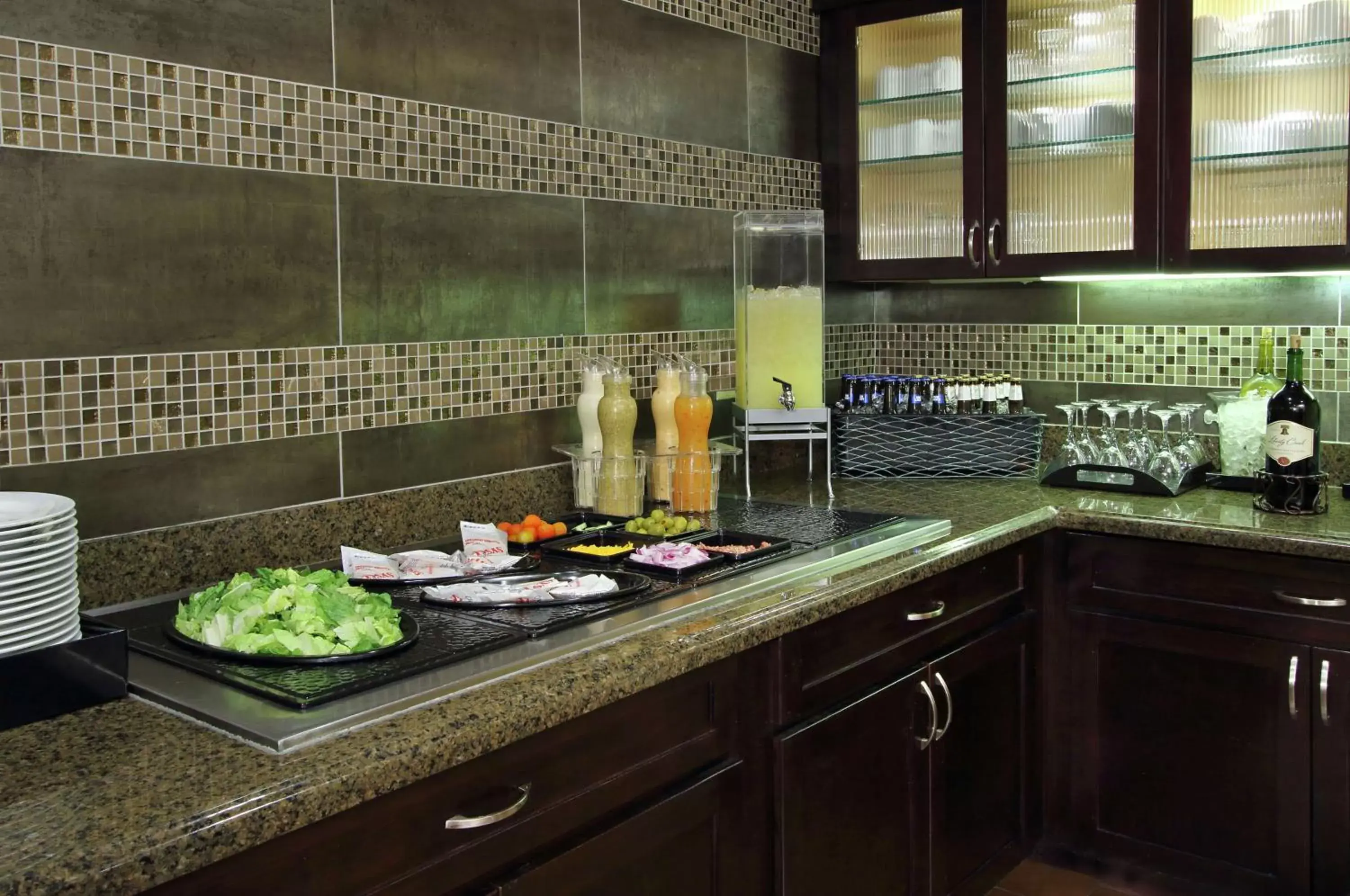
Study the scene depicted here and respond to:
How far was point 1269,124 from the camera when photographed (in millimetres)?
2836

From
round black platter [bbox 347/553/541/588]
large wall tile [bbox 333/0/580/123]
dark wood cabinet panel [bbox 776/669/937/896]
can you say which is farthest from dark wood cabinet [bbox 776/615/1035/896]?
large wall tile [bbox 333/0/580/123]

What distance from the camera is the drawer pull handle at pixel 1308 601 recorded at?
2.47 metres

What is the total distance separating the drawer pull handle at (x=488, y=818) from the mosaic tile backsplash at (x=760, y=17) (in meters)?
2.03

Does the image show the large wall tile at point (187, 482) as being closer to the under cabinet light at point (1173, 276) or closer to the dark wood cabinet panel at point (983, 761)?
the dark wood cabinet panel at point (983, 761)

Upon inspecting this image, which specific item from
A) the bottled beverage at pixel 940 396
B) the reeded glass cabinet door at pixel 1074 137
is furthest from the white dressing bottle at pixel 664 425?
the reeded glass cabinet door at pixel 1074 137

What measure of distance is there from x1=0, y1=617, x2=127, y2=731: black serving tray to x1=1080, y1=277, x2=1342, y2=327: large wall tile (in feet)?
9.03

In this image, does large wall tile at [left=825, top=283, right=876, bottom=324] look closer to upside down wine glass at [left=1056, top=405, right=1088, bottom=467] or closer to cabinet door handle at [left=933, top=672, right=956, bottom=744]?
upside down wine glass at [left=1056, top=405, right=1088, bottom=467]

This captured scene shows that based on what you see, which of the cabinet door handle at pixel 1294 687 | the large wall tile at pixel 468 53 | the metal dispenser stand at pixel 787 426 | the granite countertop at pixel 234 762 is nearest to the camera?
the granite countertop at pixel 234 762

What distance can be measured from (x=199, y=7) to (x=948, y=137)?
197cm

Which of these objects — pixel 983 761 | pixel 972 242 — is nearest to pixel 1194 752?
pixel 983 761

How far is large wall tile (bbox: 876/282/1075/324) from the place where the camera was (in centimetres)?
350

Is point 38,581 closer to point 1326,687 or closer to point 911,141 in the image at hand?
point 1326,687

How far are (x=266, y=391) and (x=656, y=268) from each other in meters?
1.14

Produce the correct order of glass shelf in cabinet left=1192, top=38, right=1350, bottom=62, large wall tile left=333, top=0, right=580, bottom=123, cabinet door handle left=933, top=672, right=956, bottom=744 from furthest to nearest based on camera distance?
glass shelf in cabinet left=1192, top=38, right=1350, bottom=62 → cabinet door handle left=933, top=672, right=956, bottom=744 → large wall tile left=333, top=0, right=580, bottom=123
